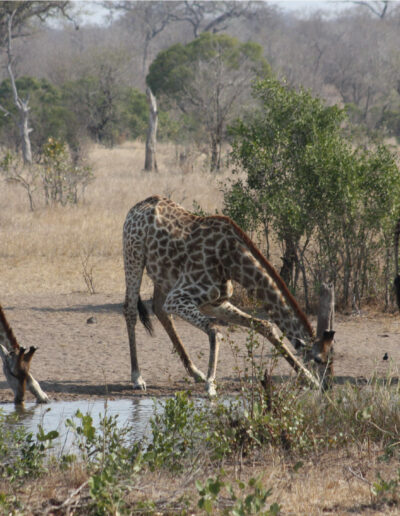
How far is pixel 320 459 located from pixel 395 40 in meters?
56.6

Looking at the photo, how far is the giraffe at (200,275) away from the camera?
6.57m

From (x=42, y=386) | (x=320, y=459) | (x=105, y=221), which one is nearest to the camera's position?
(x=320, y=459)

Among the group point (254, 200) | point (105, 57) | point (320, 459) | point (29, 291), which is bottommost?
point (29, 291)

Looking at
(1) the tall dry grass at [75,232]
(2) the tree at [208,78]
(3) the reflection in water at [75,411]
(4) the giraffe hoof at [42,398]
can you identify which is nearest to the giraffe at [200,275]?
(3) the reflection in water at [75,411]

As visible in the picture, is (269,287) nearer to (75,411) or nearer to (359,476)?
(75,411)

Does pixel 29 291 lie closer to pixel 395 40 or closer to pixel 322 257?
pixel 322 257

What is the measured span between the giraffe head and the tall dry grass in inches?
205

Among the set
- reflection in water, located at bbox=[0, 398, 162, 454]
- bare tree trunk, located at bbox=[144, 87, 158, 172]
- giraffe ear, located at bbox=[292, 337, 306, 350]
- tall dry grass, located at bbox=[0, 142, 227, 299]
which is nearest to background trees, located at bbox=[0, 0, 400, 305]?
tall dry grass, located at bbox=[0, 142, 227, 299]

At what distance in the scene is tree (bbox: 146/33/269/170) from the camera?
79.9 feet

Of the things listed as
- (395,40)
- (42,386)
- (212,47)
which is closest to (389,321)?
(42,386)

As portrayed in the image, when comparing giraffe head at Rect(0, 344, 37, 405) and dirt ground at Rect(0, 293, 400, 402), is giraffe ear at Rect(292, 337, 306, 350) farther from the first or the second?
giraffe head at Rect(0, 344, 37, 405)

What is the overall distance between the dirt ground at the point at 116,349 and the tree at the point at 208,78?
13.3m

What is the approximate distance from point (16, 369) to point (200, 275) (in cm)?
184

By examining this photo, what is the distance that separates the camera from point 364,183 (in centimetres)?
991
